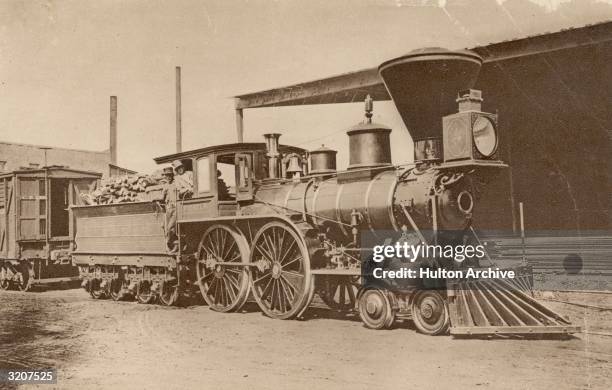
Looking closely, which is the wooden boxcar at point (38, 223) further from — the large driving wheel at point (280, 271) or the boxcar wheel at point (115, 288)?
the large driving wheel at point (280, 271)

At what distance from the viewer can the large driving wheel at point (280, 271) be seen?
27.6 ft

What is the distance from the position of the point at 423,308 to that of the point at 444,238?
94cm

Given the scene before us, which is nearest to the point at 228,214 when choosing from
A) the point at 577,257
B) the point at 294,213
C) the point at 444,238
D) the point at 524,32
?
the point at 294,213

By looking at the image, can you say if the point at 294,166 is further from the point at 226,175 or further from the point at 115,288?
the point at 115,288

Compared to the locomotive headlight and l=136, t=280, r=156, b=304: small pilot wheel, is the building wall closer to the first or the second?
l=136, t=280, r=156, b=304: small pilot wheel

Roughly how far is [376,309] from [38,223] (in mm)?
9694

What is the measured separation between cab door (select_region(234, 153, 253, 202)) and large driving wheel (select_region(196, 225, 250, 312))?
0.65 metres

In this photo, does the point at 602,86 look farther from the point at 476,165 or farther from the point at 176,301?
the point at 176,301

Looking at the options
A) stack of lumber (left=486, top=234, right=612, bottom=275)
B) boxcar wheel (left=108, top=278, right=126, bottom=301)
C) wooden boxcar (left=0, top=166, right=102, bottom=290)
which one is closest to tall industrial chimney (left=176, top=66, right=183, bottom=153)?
wooden boxcar (left=0, top=166, right=102, bottom=290)

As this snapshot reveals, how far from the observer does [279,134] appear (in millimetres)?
10000

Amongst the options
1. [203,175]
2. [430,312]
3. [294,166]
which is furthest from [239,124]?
Answer: [430,312]

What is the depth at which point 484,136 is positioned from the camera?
706cm

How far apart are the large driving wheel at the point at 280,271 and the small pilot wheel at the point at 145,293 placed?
282cm

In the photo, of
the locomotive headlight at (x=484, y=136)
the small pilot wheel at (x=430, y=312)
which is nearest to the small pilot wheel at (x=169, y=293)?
the small pilot wheel at (x=430, y=312)
